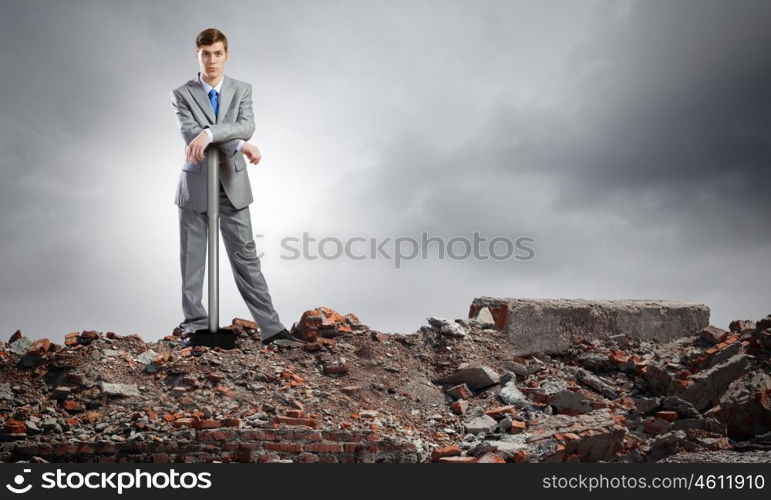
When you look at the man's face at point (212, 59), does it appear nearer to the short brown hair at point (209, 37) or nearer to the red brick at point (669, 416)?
the short brown hair at point (209, 37)

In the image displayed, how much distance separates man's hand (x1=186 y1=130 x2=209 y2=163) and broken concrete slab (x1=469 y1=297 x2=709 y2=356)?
3.36 metres

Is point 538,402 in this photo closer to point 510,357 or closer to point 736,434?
point 510,357

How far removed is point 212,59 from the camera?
646 cm

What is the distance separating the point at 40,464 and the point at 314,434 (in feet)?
5.62

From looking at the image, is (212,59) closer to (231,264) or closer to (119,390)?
(231,264)

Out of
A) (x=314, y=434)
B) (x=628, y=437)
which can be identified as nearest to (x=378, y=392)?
(x=314, y=434)

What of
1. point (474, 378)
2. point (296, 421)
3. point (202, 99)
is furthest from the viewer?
point (474, 378)

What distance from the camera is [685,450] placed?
17.4 ft

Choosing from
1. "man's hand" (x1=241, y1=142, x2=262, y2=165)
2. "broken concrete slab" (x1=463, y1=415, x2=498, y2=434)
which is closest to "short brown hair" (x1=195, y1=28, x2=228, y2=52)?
"man's hand" (x1=241, y1=142, x2=262, y2=165)

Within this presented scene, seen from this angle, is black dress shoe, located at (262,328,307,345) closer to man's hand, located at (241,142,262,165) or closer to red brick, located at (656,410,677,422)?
man's hand, located at (241,142,262,165)

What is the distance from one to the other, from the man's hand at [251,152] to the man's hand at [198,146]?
1.16 feet

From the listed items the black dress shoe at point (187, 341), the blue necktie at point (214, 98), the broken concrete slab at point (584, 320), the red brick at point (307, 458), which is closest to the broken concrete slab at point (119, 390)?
the black dress shoe at point (187, 341)

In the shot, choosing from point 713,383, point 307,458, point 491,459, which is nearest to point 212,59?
point 307,458

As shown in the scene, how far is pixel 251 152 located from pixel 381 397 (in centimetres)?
242
